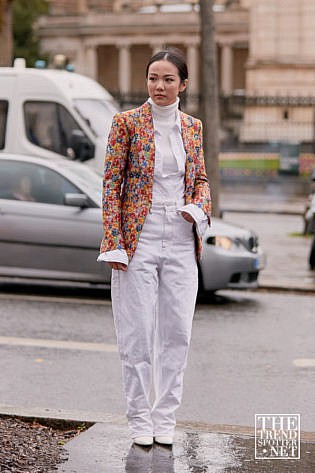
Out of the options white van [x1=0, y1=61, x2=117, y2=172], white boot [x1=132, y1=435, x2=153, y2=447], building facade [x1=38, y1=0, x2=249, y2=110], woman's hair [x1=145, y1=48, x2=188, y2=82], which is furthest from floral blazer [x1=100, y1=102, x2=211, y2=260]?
building facade [x1=38, y1=0, x2=249, y2=110]

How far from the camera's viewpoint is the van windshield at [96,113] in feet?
59.6

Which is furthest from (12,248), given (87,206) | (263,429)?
(263,429)

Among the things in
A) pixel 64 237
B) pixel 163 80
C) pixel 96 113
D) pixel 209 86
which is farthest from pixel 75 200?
pixel 163 80

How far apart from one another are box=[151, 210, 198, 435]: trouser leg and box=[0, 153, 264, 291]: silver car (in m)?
6.03

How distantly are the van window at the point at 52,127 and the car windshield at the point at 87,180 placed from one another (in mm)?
4217

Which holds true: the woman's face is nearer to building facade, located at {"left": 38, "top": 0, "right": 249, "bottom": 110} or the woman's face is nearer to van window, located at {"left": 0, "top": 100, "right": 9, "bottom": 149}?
van window, located at {"left": 0, "top": 100, "right": 9, "bottom": 149}

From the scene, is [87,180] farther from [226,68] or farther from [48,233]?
[226,68]

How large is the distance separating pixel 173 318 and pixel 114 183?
74 cm

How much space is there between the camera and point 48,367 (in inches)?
356

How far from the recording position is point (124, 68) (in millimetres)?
99375

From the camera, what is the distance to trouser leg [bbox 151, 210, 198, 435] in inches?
244

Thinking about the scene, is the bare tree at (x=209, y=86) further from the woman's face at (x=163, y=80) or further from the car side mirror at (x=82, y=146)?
the woman's face at (x=163, y=80)

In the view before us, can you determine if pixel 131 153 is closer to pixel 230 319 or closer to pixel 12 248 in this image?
pixel 230 319

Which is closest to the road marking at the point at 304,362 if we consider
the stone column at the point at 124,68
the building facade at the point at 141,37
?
the building facade at the point at 141,37
